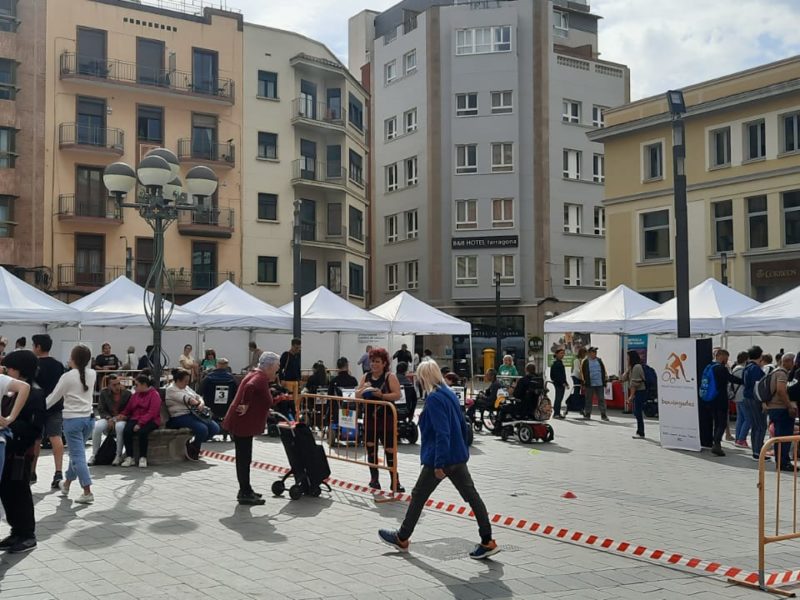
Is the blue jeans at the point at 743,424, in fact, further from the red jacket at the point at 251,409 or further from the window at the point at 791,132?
the window at the point at 791,132

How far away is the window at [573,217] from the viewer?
52.3 m

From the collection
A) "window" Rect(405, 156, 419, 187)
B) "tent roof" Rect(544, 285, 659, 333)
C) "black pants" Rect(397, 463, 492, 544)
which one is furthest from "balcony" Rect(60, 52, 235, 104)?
"black pants" Rect(397, 463, 492, 544)

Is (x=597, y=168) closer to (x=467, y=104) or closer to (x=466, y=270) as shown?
(x=467, y=104)

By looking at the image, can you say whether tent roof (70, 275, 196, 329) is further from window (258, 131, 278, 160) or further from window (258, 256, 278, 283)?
window (258, 131, 278, 160)

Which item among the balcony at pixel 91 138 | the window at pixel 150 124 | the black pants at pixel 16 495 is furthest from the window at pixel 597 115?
the black pants at pixel 16 495

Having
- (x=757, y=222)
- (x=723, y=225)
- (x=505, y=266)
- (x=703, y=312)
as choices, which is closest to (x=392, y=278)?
(x=505, y=266)

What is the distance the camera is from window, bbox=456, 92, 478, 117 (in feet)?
172

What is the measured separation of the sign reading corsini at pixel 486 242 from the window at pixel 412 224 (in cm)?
281

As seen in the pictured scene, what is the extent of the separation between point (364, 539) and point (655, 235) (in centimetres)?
3222

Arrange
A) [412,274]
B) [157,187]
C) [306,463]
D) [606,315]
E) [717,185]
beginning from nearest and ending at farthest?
[306,463] → [157,187] → [606,315] → [717,185] → [412,274]

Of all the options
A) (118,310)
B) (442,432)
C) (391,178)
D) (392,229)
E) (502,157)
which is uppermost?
(502,157)

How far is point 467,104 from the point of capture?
52562 mm

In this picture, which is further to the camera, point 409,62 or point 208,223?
point 409,62

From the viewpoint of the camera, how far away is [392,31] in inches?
2301
